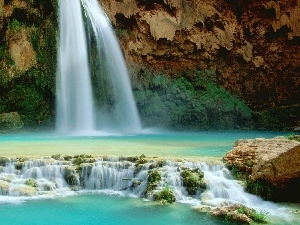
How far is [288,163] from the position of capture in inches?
359

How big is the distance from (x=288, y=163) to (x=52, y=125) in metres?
16.7

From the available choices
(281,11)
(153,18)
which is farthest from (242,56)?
(153,18)

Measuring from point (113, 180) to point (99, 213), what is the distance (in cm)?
184

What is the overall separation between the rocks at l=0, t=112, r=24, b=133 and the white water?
12.1 metres

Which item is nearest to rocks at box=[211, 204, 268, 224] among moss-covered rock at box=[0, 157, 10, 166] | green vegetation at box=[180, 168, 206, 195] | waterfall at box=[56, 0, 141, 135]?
green vegetation at box=[180, 168, 206, 195]

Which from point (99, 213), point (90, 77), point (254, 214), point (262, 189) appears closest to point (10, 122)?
point (90, 77)

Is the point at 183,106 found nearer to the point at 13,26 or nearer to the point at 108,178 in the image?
the point at 13,26

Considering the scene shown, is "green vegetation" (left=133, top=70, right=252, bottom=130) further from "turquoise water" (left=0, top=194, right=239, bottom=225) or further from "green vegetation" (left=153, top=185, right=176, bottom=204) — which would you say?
"turquoise water" (left=0, top=194, right=239, bottom=225)

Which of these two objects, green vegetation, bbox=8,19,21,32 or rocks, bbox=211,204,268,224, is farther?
green vegetation, bbox=8,19,21,32

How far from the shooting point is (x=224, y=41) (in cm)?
2788

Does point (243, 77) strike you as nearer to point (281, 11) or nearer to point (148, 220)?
point (281, 11)

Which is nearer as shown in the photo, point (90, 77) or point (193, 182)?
point (193, 182)

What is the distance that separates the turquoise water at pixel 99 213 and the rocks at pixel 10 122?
1372 cm

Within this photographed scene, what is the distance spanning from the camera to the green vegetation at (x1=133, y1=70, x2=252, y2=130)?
→ 2594 centimetres
